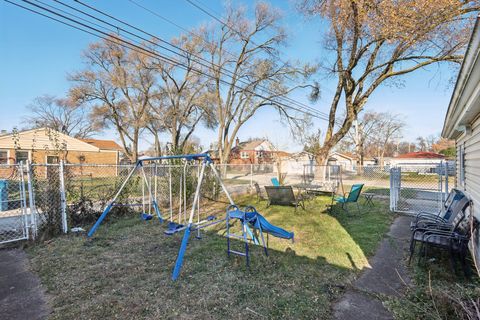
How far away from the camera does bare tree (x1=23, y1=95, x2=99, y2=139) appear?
33.7 metres

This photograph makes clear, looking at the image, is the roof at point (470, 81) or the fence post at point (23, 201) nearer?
the roof at point (470, 81)

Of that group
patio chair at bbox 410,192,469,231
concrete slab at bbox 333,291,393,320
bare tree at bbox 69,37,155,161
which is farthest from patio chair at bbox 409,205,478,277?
bare tree at bbox 69,37,155,161

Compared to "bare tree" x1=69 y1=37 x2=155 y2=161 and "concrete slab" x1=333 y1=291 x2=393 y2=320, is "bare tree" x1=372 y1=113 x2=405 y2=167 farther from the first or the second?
"concrete slab" x1=333 y1=291 x2=393 y2=320

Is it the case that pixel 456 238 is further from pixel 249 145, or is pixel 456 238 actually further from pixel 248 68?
pixel 249 145

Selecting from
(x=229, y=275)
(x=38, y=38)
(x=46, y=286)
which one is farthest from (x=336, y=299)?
(x=38, y=38)

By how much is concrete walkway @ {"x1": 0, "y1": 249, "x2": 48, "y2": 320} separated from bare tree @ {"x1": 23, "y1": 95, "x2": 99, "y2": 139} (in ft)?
111

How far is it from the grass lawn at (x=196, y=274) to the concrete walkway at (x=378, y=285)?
14 cm

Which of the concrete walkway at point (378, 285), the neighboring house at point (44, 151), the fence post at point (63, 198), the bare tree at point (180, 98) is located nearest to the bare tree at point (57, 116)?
the neighboring house at point (44, 151)

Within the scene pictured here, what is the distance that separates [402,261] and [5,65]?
17.9 meters

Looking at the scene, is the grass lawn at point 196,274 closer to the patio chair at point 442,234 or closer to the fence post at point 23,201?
the fence post at point 23,201

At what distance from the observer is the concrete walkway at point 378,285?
2.60 m

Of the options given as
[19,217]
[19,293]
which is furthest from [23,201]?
[19,293]

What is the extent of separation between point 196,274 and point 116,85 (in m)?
22.8

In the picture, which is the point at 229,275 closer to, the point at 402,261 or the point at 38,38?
the point at 402,261
